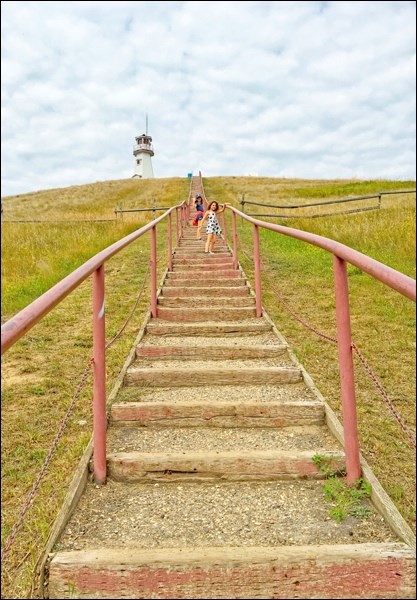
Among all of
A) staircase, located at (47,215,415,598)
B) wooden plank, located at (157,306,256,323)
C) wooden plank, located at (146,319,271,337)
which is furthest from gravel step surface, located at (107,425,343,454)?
wooden plank, located at (157,306,256,323)

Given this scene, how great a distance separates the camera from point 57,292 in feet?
5.86

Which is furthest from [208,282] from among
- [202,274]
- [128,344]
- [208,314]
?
[128,344]

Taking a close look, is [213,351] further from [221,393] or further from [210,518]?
[210,518]

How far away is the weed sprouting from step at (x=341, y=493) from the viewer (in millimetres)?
2250

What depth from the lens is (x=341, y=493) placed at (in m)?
2.37

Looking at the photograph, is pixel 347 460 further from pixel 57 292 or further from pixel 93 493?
pixel 57 292

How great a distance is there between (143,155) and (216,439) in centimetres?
6690

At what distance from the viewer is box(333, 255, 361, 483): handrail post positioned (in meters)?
2.36

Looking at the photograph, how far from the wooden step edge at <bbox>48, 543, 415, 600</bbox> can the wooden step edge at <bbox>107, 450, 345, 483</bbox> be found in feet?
2.17

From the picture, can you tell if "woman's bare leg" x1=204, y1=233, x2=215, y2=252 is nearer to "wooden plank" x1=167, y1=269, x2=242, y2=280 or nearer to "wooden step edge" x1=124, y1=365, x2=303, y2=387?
"wooden plank" x1=167, y1=269, x2=242, y2=280

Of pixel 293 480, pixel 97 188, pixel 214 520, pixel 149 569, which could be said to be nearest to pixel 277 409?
pixel 293 480

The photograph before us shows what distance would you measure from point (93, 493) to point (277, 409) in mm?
1313

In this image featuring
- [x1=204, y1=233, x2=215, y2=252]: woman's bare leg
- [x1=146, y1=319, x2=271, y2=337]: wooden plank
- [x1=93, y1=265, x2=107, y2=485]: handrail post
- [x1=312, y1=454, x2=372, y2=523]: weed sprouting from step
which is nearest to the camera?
[x1=312, y1=454, x2=372, y2=523]: weed sprouting from step

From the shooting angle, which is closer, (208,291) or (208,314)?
(208,314)
